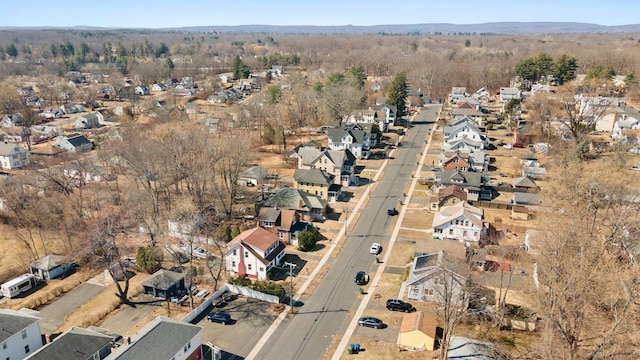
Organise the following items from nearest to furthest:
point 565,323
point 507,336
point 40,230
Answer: point 565,323
point 507,336
point 40,230

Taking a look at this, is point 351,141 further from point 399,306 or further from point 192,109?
point 192,109

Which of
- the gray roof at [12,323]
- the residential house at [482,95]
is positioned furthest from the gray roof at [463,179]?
the residential house at [482,95]

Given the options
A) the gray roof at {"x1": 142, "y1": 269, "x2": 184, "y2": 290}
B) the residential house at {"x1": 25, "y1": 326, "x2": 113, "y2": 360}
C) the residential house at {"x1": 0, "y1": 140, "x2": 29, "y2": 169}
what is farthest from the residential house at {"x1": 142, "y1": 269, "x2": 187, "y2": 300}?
the residential house at {"x1": 0, "y1": 140, "x2": 29, "y2": 169}

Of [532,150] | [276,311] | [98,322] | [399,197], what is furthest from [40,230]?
[532,150]

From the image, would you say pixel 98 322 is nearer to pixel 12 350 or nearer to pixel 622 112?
pixel 12 350

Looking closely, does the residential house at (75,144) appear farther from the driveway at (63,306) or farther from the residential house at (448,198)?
the residential house at (448,198)

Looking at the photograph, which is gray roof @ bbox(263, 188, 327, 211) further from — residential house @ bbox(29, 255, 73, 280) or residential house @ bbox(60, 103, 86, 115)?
residential house @ bbox(60, 103, 86, 115)

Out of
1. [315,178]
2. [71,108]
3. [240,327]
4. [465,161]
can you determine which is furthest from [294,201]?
[71,108]
